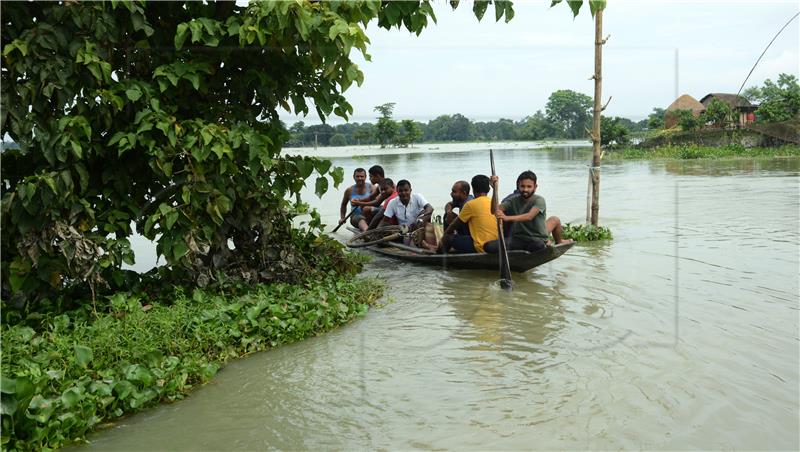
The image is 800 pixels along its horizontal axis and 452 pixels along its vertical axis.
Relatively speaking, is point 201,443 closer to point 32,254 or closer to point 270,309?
point 270,309

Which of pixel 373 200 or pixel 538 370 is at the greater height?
pixel 373 200

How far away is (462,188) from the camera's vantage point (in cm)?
838

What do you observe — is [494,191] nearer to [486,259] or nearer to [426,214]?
[486,259]

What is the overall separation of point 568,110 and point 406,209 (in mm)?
66817

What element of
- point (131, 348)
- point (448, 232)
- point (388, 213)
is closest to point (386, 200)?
point (388, 213)

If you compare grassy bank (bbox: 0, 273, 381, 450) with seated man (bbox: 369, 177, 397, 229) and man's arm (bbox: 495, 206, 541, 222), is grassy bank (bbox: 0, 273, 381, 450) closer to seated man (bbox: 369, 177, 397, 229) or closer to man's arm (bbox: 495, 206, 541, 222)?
man's arm (bbox: 495, 206, 541, 222)

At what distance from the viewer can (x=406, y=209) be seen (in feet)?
31.5

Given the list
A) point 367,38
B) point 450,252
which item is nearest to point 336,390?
point 367,38

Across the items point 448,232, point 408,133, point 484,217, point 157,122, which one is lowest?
point 448,232

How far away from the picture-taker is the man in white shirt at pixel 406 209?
369 inches

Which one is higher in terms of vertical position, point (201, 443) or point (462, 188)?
point (462, 188)

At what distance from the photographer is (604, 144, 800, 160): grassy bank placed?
29.0 metres

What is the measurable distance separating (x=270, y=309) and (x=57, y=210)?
1.74 m

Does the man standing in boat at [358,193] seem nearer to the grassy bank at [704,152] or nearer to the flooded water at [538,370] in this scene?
the flooded water at [538,370]
